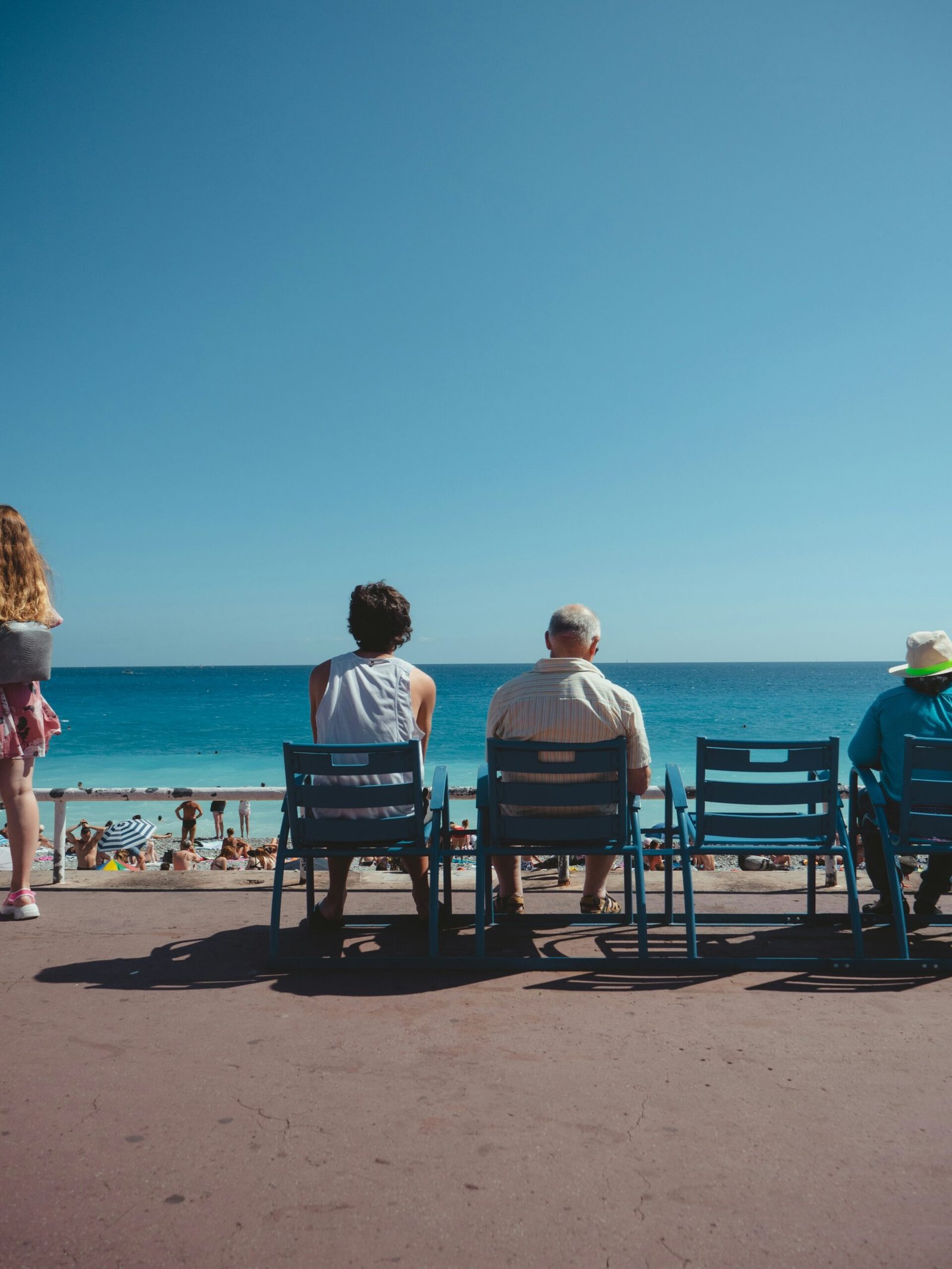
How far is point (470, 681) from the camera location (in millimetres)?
113938

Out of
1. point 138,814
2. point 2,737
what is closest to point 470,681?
point 138,814

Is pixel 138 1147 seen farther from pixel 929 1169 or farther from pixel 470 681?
pixel 470 681

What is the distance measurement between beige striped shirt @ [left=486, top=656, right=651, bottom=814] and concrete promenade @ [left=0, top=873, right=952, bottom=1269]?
1083 millimetres

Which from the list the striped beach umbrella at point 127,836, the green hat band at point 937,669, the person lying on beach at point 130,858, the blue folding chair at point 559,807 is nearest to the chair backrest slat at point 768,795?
the blue folding chair at point 559,807

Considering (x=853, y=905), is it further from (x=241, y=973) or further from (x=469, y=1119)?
(x=241, y=973)

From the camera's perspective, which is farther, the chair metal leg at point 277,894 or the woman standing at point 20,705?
the woman standing at point 20,705

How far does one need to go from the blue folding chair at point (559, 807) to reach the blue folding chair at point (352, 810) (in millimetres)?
288

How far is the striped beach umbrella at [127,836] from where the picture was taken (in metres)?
13.9

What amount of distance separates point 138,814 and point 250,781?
33.6 feet

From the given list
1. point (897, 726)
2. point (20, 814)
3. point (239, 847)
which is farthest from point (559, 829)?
point (239, 847)

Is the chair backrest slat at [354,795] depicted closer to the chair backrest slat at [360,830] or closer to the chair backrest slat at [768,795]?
the chair backrest slat at [360,830]

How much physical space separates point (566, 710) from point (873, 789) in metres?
1.52

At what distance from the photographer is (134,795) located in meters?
6.21

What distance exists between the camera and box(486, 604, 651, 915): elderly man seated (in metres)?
4.20
